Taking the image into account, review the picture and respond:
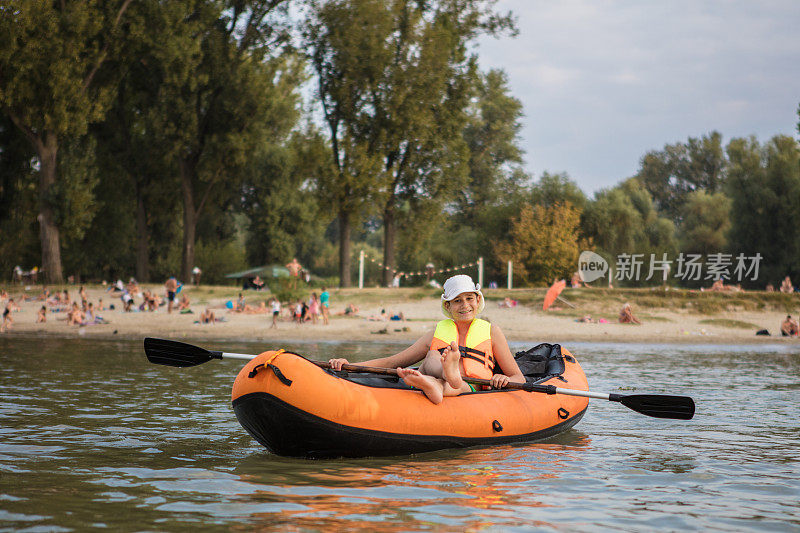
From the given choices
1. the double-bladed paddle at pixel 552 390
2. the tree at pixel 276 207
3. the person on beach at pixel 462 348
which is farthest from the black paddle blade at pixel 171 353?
the tree at pixel 276 207

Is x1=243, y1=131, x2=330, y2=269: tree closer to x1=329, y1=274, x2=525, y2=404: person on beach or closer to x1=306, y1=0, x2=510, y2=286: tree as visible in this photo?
x1=306, y1=0, x2=510, y2=286: tree

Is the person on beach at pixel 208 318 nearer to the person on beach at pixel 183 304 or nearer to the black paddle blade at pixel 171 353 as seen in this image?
the person on beach at pixel 183 304

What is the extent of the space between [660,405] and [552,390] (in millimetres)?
1113

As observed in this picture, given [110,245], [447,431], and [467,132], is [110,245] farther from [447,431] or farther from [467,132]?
[447,431]

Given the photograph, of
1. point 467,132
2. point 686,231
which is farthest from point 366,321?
point 686,231

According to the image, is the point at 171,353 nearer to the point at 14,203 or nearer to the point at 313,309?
the point at 313,309

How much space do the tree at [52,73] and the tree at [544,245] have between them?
1884 cm

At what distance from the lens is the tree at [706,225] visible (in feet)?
163

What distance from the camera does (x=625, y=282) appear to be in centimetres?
4059

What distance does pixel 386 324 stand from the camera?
79.0ft

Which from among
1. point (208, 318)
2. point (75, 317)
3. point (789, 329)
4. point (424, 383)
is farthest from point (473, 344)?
point (789, 329)

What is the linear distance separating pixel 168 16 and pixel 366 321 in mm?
16037

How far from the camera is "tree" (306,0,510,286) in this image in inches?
1257

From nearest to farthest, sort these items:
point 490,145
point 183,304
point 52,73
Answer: point 183,304, point 52,73, point 490,145
